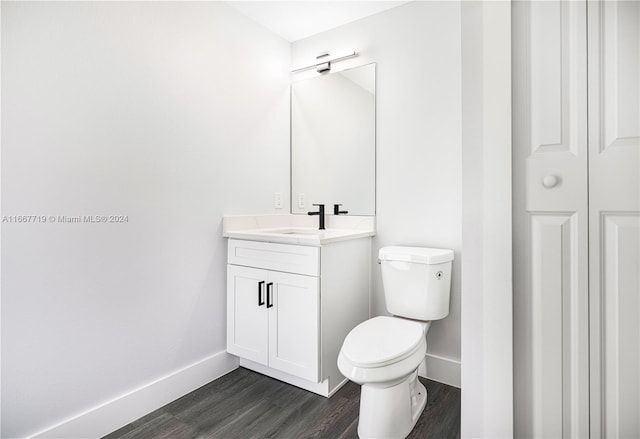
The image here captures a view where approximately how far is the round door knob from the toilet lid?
0.87 m

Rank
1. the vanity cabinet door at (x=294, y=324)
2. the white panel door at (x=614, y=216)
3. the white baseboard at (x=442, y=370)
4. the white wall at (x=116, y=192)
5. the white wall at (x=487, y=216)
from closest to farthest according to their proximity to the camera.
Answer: the white panel door at (x=614, y=216), the white wall at (x=487, y=216), the white wall at (x=116, y=192), the vanity cabinet door at (x=294, y=324), the white baseboard at (x=442, y=370)

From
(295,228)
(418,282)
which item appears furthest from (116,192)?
(418,282)

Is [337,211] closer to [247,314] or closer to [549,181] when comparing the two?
[247,314]

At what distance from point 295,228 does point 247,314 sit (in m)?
0.75

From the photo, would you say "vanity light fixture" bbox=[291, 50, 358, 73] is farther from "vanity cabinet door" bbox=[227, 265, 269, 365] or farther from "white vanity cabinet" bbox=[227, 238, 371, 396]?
"vanity cabinet door" bbox=[227, 265, 269, 365]

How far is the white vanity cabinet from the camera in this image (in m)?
1.82

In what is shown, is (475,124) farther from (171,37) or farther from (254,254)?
(171,37)

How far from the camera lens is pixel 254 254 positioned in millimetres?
2029

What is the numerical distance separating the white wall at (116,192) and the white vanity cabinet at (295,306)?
0.16 metres

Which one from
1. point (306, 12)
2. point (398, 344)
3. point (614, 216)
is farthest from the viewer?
point (306, 12)

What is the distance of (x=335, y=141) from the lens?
247cm

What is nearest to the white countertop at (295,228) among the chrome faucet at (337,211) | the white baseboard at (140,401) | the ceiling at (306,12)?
the chrome faucet at (337,211)

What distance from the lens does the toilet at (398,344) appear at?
1.43m

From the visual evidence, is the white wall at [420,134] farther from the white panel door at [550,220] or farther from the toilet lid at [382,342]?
the white panel door at [550,220]
